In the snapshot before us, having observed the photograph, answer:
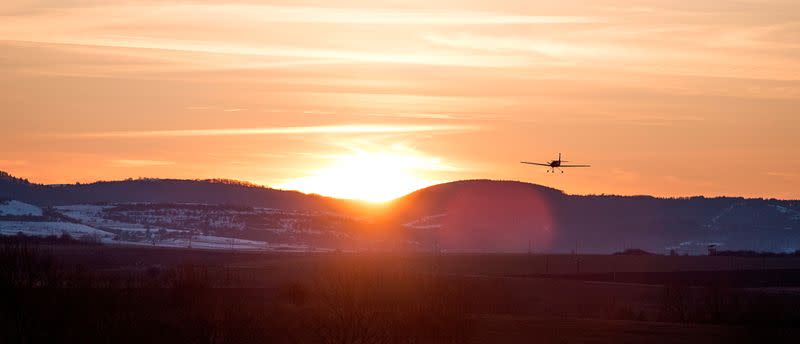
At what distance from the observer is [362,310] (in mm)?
56875

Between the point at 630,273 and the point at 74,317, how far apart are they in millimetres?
111187

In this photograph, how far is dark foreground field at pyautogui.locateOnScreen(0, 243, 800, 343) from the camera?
5269 centimetres

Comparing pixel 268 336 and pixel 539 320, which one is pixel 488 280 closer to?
pixel 539 320

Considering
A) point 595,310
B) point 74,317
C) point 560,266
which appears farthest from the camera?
point 560,266

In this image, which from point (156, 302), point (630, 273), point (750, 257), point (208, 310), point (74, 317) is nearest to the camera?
point (74, 317)

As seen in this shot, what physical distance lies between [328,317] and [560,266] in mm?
112169

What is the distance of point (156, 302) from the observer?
7262 cm

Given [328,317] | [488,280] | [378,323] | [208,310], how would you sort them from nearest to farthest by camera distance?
[378,323] → [328,317] → [208,310] → [488,280]

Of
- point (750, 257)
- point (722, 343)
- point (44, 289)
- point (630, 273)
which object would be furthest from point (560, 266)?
point (44, 289)

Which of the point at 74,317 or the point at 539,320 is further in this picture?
the point at 539,320

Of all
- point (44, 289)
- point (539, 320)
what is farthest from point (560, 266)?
point (44, 289)

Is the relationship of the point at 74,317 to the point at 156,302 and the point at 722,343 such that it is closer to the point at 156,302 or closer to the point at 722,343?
the point at 156,302

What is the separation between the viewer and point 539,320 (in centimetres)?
7538

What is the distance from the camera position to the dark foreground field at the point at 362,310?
5269cm
